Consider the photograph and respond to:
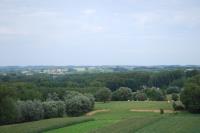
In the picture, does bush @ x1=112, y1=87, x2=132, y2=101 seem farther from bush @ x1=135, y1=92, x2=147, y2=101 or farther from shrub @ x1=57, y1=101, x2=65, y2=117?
shrub @ x1=57, y1=101, x2=65, y2=117

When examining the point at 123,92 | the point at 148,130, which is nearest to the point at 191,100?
the point at 148,130

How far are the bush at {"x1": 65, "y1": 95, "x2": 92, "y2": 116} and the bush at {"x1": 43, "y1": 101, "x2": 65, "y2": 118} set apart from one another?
4.41 m

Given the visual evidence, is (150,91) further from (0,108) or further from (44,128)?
(44,128)

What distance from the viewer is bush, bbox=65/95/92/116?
79.3 meters

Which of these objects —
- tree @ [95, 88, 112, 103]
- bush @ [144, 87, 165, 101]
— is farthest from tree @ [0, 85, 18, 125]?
bush @ [144, 87, 165, 101]

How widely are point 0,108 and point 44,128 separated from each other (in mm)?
15944

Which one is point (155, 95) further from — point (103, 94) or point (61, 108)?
point (61, 108)

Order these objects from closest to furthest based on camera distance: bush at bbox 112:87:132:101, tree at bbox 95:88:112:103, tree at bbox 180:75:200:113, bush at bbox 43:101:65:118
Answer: bush at bbox 43:101:65:118
tree at bbox 180:75:200:113
tree at bbox 95:88:112:103
bush at bbox 112:87:132:101

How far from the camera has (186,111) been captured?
75.8 meters

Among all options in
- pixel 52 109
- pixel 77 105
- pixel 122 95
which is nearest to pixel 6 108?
pixel 52 109

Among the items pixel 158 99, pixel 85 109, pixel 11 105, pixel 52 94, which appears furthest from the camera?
pixel 158 99

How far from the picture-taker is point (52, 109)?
72.3m

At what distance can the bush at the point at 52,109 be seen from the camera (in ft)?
234

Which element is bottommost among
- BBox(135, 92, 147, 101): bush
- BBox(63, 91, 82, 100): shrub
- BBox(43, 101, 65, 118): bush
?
BBox(135, 92, 147, 101): bush
